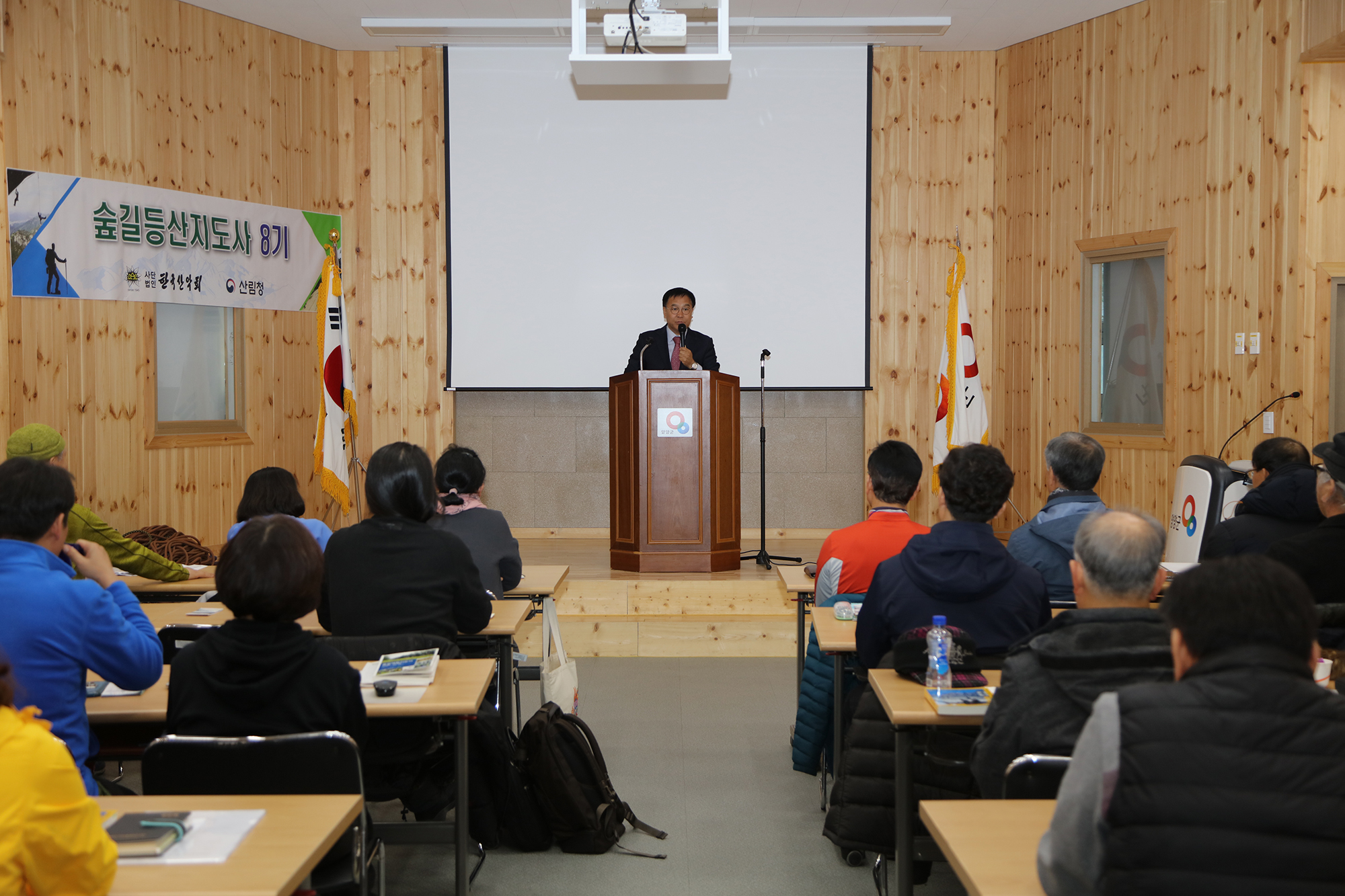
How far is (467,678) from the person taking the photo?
100 inches

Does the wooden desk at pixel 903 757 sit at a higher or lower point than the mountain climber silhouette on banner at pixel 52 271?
lower

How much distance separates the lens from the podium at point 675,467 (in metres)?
5.79

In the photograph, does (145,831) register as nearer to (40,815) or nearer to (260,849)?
(260,849)

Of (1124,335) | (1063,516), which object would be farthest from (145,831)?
(1124,335)

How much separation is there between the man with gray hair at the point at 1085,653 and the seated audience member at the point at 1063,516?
4.49 feet

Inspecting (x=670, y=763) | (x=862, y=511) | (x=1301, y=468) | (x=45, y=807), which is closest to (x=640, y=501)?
(x=670, y=763)

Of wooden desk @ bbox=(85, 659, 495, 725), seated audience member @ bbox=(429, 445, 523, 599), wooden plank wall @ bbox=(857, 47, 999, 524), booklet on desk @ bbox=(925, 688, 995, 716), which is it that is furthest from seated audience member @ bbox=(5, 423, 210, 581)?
wooden plank wall @ bbox=(857, 47, 999, 524)

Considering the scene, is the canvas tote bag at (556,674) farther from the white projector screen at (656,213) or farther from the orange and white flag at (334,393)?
the white projector screen at (656,213)

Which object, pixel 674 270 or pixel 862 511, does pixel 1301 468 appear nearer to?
pixel 862 511

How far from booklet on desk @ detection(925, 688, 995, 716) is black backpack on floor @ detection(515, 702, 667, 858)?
1.27m

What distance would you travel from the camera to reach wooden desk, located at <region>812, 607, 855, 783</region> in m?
2.93

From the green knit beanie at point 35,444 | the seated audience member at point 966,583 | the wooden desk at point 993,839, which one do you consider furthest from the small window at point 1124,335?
the green knit beanie at point 35,444

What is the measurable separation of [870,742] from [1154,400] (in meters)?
5.17

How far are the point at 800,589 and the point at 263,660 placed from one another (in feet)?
6.93
